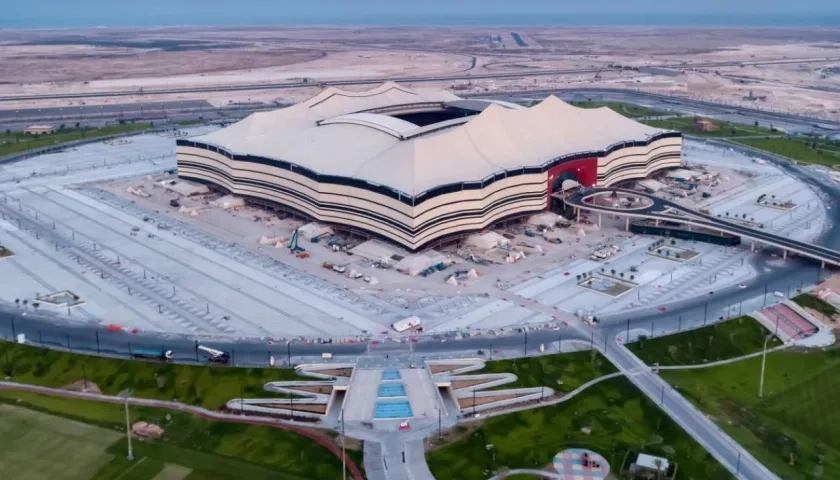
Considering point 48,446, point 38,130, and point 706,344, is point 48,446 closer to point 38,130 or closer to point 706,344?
point 706,344

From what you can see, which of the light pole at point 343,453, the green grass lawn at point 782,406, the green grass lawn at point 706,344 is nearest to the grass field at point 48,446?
the light pole at point 343,453

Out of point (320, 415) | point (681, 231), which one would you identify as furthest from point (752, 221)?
point (320, 415)

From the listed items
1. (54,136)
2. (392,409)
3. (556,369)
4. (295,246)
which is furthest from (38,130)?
(556,369)

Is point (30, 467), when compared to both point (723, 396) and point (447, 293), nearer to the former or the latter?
point (447, 293)

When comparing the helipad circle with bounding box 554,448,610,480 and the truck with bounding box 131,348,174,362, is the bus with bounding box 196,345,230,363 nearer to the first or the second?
the truck with bounding box 131,348,174,362

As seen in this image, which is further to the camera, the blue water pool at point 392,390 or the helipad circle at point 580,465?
the blue water pool at point 392,390

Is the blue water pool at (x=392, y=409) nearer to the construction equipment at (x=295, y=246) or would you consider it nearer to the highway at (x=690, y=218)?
the construction equipment at (x=295, y=246)

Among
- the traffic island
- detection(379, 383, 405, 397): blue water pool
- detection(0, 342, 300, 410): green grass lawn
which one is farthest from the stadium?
detection(0, 342, 300, 410): green grass lawn
